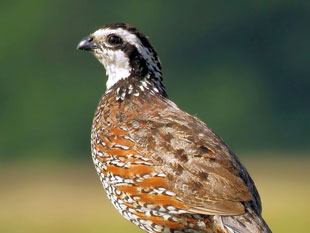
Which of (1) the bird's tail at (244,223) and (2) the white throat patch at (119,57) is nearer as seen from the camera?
Result: (1) the bird's tail at (244,223)

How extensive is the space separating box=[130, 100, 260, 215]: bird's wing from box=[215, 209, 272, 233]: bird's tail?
0.05m

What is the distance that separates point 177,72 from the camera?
30828 mm

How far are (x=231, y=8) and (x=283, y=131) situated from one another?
5.34 metres

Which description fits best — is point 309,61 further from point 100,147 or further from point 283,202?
point 100,147

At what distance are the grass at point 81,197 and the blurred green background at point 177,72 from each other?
886 millimetres

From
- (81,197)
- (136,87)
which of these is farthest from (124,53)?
(81,197)

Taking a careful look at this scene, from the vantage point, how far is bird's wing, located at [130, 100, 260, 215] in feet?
25.8

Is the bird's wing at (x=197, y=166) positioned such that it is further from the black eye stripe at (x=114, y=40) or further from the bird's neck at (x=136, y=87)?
the black eye stripe at (x=114, y=40)

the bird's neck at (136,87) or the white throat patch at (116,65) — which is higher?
the white throat patch at (116,65)

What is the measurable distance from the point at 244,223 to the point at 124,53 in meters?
1.99

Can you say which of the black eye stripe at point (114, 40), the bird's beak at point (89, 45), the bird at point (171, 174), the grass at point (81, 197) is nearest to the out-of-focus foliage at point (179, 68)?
the grass at point (81, 197)

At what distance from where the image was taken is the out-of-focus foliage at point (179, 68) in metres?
29.0

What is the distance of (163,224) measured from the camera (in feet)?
26.2

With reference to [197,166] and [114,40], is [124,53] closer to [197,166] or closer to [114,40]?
[114,40]
